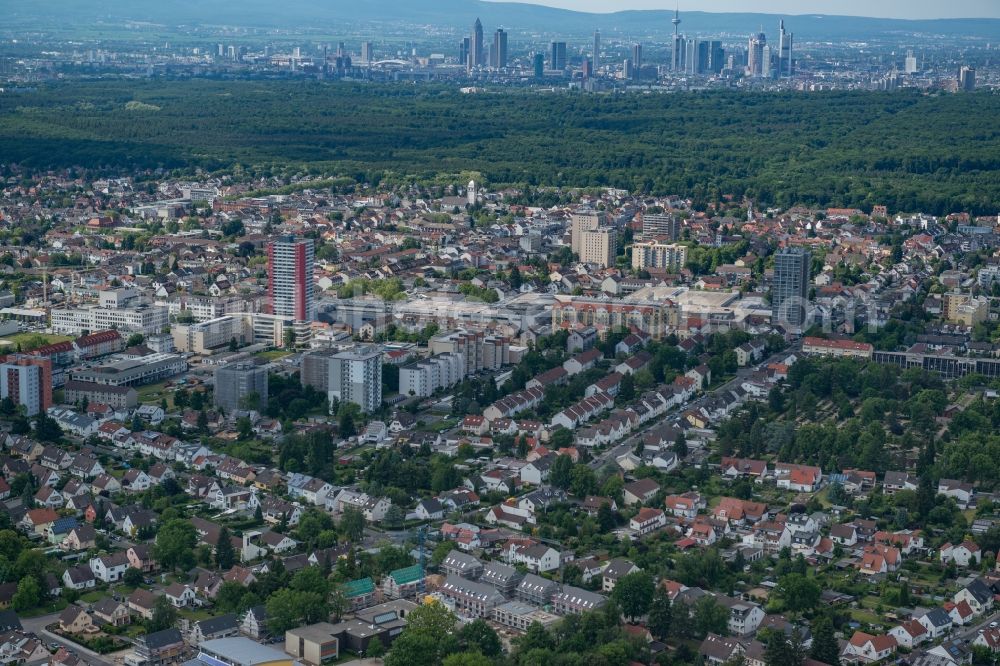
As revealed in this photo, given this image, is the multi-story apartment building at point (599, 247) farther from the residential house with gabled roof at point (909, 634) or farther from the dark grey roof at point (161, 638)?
the dark grey roof at point (161, 638)

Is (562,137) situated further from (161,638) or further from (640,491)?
(161,638)

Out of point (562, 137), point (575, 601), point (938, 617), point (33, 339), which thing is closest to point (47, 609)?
point (575, 601)

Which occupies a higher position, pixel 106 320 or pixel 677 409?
pixel 106 320

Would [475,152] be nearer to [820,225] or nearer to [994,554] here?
[820,225]

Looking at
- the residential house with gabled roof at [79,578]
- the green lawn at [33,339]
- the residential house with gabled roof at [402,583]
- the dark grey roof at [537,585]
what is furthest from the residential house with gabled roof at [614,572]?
the green lawn at [33,339]

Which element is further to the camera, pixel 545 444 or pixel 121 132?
pixel 121 132

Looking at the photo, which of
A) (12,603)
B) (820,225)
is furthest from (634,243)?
(12,603)
